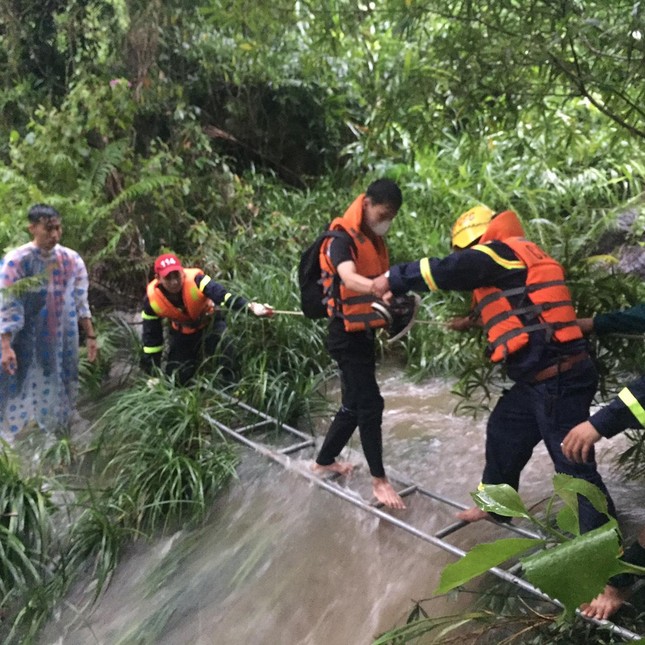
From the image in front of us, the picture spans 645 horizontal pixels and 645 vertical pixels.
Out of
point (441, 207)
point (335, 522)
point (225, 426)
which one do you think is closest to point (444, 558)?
point (335, 522)

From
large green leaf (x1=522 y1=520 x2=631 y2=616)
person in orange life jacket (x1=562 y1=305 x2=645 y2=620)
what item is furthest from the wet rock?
large green leaf (x1=522 y1=520 x2=631 y2=616)

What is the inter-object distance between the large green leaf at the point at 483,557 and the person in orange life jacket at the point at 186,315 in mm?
3537

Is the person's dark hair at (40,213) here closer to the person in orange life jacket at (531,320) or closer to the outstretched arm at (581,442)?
the person in orange life jacket at (531,320)

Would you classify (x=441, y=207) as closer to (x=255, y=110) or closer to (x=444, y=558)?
(x=255, y=110)

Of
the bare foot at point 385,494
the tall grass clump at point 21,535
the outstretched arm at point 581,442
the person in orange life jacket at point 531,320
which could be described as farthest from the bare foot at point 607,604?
the tall grass clump at point 21,535

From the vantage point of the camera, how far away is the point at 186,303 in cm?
496

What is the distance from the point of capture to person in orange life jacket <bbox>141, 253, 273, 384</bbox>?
15.6 ft

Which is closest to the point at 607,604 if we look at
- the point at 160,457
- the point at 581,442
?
the point at 581,442

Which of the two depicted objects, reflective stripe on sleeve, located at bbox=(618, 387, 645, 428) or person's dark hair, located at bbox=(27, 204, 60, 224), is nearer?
reflective stripe on sleeve, located at bbox=(618, 387, 645, 428)

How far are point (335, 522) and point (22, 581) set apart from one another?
168 centimetres

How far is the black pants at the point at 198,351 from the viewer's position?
525 centimetres

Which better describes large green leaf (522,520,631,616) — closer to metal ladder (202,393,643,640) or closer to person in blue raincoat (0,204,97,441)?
metal ladder (202,393,643,640)

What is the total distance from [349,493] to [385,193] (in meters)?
1.62

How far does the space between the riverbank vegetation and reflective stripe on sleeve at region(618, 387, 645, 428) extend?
1.09 meters
